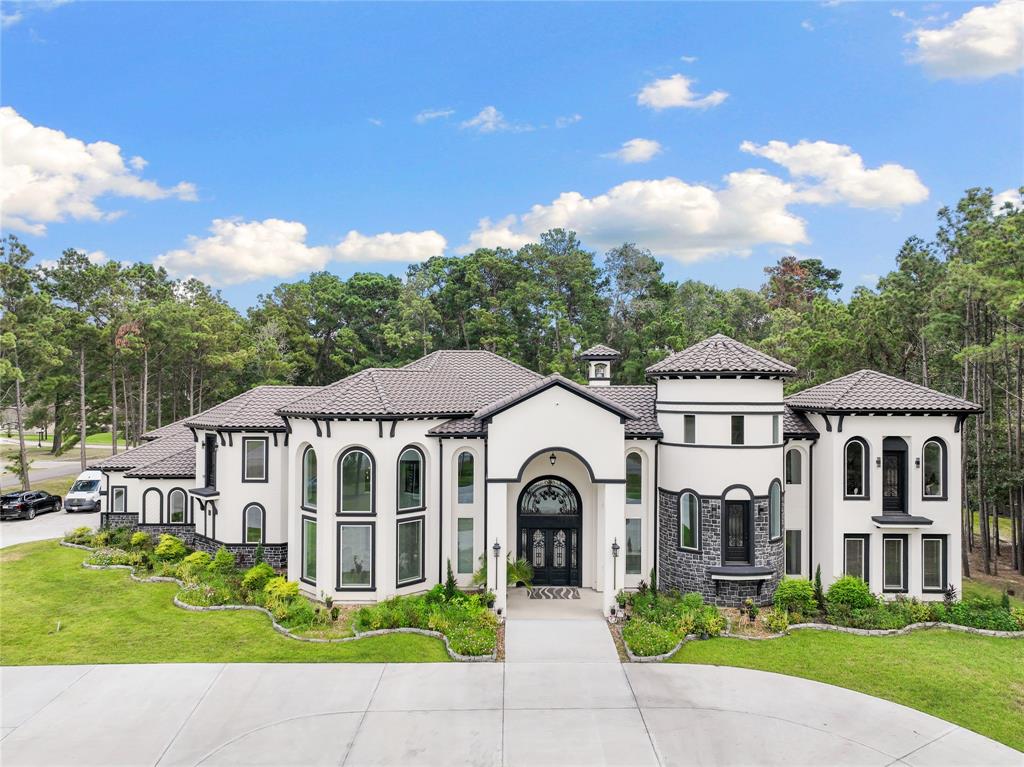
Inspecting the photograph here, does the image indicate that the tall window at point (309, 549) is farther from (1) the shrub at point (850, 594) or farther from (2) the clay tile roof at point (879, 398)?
(2) the clay tile roof at point (879, 398)

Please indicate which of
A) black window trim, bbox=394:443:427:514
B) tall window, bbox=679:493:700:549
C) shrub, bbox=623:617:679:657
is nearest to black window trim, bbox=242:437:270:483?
black window trim, bbox=394:443:427:514

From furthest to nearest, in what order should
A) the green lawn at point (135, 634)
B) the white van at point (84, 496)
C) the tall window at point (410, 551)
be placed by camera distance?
the white van at point (84, 496)
the tall window at point (410, 551)
the green lawn at point (135, 634)

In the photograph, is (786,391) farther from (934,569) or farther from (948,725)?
(948,725)

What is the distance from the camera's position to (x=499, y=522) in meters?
18.3

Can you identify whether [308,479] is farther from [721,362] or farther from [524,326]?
[524,326]

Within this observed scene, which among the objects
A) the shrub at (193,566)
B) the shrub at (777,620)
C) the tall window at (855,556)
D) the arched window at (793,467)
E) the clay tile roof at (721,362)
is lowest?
the shrub at (777,620)

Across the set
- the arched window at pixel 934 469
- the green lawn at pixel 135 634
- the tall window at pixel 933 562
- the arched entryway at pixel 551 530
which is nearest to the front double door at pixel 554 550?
the arched entryway at pixel 551 530

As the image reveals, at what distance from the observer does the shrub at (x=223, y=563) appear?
20.9 metres

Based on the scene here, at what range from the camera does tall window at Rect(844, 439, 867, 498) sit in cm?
1878

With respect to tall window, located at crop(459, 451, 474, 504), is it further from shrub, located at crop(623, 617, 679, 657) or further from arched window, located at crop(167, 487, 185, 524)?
arched window, located at crop(167, 487, 185, 524)

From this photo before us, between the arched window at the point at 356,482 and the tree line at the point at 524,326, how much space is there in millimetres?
21105

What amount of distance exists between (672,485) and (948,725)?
872 centimetres

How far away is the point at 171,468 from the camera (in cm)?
2553

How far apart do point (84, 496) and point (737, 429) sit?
34.5 m
